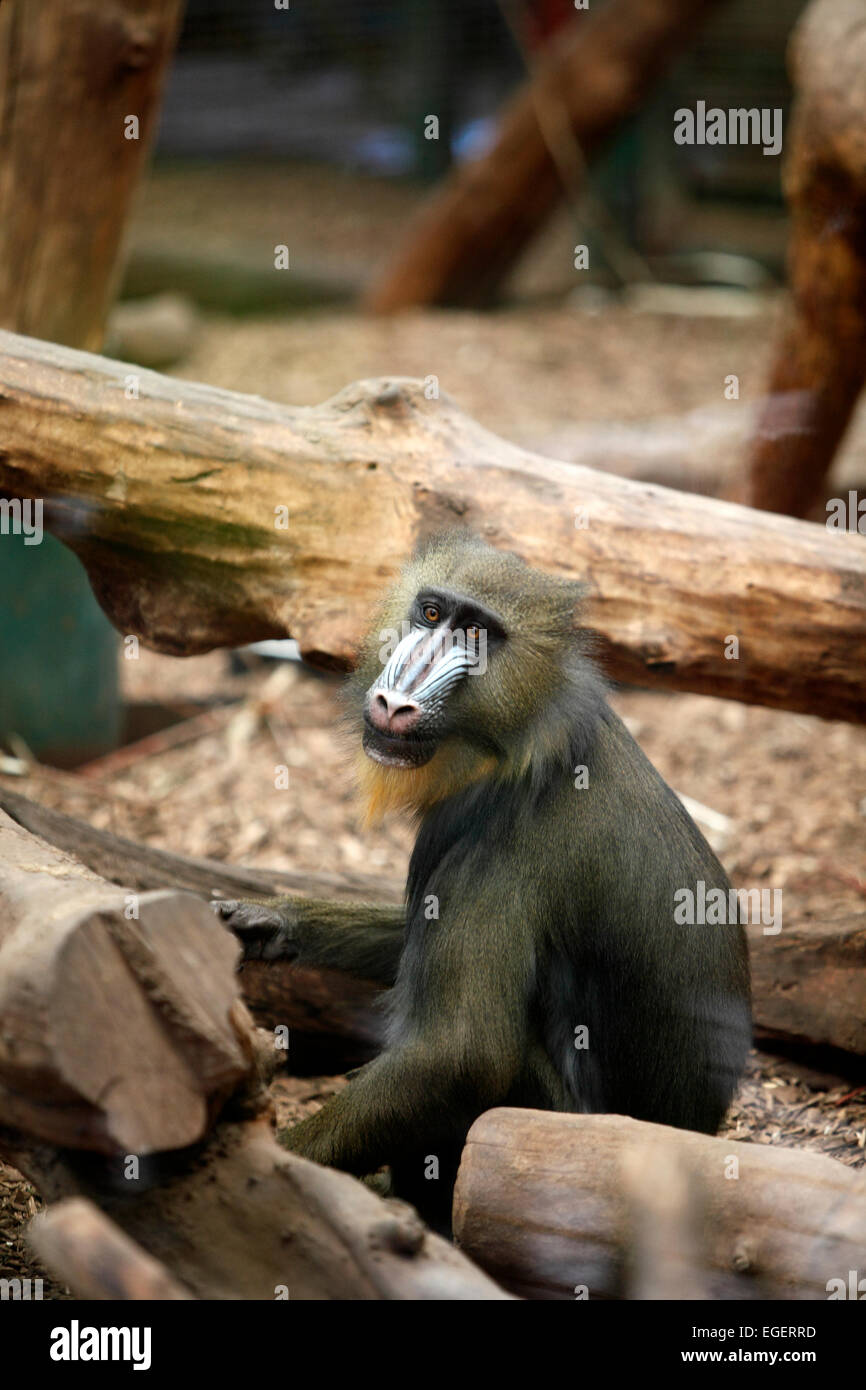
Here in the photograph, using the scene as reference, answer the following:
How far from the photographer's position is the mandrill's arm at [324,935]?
3.93 m

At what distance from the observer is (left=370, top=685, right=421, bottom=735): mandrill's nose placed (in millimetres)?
3244

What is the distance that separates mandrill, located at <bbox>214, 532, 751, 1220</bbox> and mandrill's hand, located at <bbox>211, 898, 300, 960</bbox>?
0.51 m

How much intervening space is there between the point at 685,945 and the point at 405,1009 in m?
0.74

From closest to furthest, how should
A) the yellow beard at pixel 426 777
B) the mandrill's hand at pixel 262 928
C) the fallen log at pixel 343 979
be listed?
the yellow beard at pixel 426 777, the mandrill's hand at pixel 262 928, the fallen log at pixel 343 979

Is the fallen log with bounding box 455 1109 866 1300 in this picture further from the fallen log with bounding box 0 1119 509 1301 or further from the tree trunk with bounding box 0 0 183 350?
the tree trunk with bounding box 0 0 183 350

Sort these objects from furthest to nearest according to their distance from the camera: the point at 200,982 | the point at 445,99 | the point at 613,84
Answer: the point at 445,99 < the point at 613,84 < the point at 200,982

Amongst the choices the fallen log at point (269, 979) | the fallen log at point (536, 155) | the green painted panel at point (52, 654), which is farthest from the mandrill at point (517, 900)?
the fallen log at point (536, 155)

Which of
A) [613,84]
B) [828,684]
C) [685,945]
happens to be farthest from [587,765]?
[613,84]

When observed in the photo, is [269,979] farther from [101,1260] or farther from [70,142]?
[70,142]

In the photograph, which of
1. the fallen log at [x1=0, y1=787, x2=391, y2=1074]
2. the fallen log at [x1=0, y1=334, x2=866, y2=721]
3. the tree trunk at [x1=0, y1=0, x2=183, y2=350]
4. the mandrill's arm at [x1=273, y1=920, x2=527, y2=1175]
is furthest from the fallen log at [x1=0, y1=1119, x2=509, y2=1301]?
the tree trunk at [x1=0, y1=0, x2=183, y2=350]

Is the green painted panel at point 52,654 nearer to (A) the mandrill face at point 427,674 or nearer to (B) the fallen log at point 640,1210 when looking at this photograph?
(A) the mandrill face at point 427,674

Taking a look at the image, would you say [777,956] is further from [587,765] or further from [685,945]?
[587,765]
